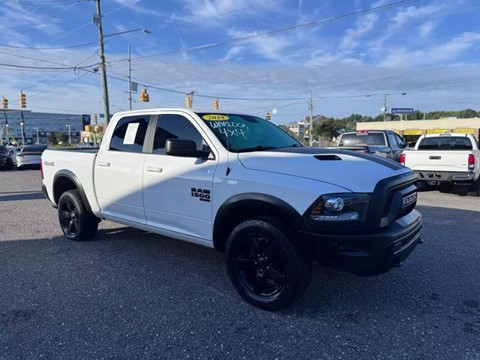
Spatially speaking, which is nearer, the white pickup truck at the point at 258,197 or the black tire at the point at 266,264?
the white pickup truck at the point at 258,197

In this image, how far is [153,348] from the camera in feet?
9.43

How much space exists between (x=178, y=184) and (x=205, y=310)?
4.40ft

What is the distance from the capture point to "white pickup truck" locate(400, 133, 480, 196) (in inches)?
384

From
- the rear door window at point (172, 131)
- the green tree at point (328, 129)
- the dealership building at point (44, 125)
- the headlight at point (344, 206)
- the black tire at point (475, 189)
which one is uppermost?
the dealership building at point (44, 125)

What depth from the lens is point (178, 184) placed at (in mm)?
4047

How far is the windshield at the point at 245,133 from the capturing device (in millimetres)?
4000

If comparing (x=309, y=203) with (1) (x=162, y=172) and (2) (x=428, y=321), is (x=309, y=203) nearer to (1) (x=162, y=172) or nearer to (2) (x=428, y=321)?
(2) (x=428, y=321)

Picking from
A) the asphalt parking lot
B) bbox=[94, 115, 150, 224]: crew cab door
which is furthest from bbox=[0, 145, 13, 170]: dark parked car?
bbox=[94, 115, 150, 224]: crew cab door

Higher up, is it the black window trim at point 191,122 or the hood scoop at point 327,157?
the black window trim at point 191,122

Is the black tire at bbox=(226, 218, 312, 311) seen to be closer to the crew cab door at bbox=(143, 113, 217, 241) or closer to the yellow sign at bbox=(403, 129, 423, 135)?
the crew cab door at bbox=(143, 113, 217, 241)

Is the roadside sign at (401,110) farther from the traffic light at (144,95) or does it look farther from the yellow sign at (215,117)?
the yellow sign at (215,117)

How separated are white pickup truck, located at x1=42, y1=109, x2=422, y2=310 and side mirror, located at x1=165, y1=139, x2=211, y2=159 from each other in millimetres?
10

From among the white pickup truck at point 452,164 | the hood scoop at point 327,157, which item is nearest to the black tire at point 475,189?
the white pickup truck at point 452,164

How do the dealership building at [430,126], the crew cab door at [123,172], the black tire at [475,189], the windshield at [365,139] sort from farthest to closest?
the dealership building at [430,126] → the windshield at [365,139] → the black tire at [475,189] → the crew cab door at [123,172]
